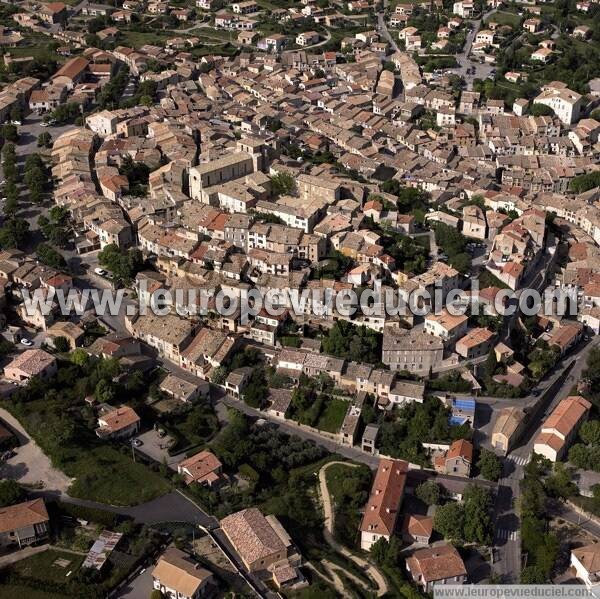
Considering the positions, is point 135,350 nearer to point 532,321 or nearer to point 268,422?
point 268,422

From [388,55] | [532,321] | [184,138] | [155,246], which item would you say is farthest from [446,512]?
[388,55]

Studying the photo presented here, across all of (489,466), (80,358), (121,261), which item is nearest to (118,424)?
(80,358)

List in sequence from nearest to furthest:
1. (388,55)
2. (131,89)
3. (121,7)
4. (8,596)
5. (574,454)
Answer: (8,596)
(574,454)
(131,89)
(388,55)
(121,7)

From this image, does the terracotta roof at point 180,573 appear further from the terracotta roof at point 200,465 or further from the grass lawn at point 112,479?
the terracotta roof at point 200,465

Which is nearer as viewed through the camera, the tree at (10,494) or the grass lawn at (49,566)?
the grass lawn at (49,566)

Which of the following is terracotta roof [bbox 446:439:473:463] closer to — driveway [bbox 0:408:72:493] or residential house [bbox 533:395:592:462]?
residential house [bbox 533:395:592:462]

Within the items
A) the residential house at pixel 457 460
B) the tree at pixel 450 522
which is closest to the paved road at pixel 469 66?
the residential house at pixel 457 460

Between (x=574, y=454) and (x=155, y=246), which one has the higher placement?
(x=155, y=246)

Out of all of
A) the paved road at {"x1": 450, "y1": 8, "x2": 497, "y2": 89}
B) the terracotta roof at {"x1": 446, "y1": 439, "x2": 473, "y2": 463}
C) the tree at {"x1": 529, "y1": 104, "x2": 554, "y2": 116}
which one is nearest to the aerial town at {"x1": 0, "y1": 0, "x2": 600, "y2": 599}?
the terracotta roof at {"x1": 446, "y1": 439, "x2": 473, "y2": 463}
